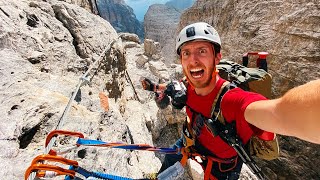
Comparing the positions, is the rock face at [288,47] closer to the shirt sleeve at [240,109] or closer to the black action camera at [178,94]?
the black action camera at [178,94]

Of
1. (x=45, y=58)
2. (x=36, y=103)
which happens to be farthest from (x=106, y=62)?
(x=36, y=103)

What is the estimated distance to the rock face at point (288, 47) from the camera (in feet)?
49.8

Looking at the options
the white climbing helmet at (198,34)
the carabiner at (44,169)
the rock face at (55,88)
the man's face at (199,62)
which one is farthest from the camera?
the white climbing helmet at (198,34)

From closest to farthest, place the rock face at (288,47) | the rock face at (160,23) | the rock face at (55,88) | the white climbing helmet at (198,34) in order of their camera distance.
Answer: the rock face at (55,88)
the white climbing helmet at (198,34)
the rock face at (288,47)
the rock face at (160,23)

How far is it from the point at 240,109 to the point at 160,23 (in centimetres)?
9108

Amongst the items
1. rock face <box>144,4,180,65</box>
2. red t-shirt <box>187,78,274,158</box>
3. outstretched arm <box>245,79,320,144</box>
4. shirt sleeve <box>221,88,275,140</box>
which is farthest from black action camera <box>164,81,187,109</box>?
rock face <box>144,4,180,65</box>

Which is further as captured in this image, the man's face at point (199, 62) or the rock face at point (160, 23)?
the rock face at point (160, 23)

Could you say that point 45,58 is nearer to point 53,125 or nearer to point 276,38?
point 53,125

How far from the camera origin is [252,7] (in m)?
20.2

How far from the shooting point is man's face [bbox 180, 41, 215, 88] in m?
3.68

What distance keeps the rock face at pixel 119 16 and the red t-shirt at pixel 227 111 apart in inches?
4200

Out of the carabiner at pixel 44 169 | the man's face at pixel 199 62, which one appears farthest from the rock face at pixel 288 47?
the carabiner at pixel 44 169

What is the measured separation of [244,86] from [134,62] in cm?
3509

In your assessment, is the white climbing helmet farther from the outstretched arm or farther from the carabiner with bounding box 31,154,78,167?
the carabiner with bounding box 31,154,78,167
